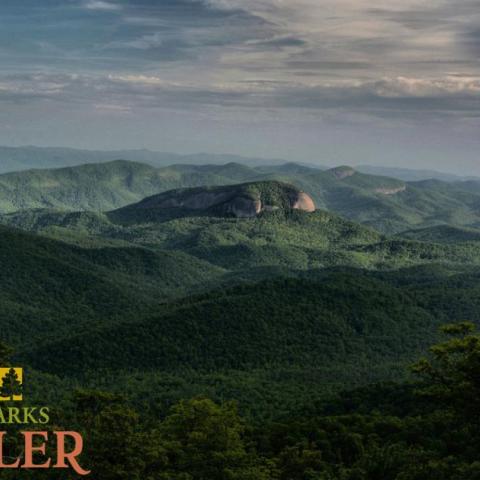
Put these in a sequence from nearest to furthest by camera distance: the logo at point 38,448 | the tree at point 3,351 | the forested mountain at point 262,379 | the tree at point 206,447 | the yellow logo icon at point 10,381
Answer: the tree at point 206,447 < the logo at point 38,448 < the forested mountain at point 262,379 < the yellow logo icon at point 10,381 < the tree at point 3,351

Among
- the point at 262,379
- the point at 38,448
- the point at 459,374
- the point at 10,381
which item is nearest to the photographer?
the point at 459,374

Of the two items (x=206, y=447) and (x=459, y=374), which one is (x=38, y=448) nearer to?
(x=206, y=447)

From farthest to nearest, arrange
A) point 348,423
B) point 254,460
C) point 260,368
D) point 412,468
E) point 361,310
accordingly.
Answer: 1. point 361,310
2. point 260,368
3. point 348,423
4. point 254,460
5. point 412,468

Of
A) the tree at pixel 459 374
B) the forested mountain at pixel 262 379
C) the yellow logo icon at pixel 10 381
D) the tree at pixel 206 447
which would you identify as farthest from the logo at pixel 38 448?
the tree at pixel 459 374

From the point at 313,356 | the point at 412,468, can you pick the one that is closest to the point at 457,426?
the point at 412,468

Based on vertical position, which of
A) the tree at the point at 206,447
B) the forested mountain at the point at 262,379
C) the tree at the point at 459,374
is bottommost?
the forested mountain at the point at 262,379

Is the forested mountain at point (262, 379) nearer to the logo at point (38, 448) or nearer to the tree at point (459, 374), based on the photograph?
the tree at point (459, 374)

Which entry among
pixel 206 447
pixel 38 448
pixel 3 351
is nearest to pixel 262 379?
pixel 3 351

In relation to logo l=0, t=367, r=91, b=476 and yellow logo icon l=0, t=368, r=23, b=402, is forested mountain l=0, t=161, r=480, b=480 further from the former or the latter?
yellow logo icon l=0, t=368, r=23, b=402

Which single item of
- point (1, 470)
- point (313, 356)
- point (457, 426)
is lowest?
point (313, 356)

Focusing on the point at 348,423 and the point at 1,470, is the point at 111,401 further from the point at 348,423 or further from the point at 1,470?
the point at 348,423

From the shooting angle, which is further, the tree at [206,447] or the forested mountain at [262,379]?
the forested mountain at [262,379]
